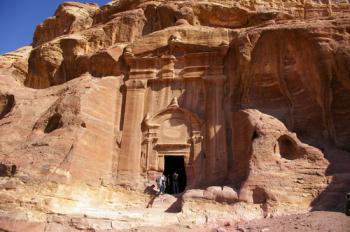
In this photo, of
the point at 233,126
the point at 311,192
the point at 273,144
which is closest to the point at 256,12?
the point at 233,126

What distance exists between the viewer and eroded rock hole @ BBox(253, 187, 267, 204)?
12.2 m

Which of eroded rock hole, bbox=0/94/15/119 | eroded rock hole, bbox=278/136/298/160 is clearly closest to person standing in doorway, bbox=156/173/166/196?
eroded rock hole, bbox=278/136/298/160

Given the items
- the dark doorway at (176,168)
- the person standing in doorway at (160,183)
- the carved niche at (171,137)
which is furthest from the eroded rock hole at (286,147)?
the dark doorway at (176,168)

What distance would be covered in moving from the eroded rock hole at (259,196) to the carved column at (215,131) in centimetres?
312

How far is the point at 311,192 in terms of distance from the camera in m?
12.0

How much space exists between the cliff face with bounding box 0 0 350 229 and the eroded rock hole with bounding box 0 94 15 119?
0.21 feet

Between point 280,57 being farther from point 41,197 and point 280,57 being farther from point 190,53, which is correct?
point 41,197

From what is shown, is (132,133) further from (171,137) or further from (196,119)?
(196,119)

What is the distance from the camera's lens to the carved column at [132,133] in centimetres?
1633

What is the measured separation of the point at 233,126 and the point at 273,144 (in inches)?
112

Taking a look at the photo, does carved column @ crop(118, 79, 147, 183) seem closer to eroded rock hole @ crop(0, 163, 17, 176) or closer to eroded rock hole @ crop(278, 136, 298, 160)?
eroded rock hole @ crop(0, 163, 17, 176)

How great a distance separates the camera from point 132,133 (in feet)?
56.4

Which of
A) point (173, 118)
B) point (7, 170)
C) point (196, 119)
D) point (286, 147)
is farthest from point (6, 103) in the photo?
point (286, 147)

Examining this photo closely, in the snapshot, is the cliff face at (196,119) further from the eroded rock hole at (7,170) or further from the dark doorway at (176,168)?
the dark doorway at (176,168)
